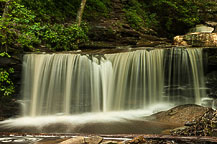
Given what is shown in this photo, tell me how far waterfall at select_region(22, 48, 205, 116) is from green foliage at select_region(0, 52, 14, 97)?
51cm

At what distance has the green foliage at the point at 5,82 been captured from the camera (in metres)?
8.09

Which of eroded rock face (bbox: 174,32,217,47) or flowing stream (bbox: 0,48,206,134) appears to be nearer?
flowing stream (bbox: 0,48,206,134)

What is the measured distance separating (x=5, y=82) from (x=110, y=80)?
4.00 meters

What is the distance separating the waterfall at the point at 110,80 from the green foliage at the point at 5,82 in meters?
0.51

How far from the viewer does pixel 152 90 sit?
30.7 ft

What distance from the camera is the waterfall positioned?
29.0ft

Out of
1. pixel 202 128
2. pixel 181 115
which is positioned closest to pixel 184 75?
pixel 181 115

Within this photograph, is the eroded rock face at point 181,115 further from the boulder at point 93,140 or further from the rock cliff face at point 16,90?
the rock cliff face at point 16,90

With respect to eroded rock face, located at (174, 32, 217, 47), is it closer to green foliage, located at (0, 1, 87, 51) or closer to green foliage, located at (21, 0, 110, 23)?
green foliage, located at (0, 1, 87, 51)

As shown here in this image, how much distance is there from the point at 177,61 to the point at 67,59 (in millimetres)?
4443

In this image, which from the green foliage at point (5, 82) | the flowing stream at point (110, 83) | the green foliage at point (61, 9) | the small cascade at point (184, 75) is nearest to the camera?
the green foliage at point (5, 82)

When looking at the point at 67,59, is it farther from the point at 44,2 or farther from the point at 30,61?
the point at 44,2

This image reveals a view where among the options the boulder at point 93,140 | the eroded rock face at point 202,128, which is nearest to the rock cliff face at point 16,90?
the boulder at point 93,140

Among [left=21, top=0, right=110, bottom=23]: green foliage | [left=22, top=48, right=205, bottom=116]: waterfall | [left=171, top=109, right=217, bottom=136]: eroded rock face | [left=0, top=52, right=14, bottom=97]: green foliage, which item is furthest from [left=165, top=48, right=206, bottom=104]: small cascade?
[left=21, top=0, right=110, bottom=23]: green foliage
